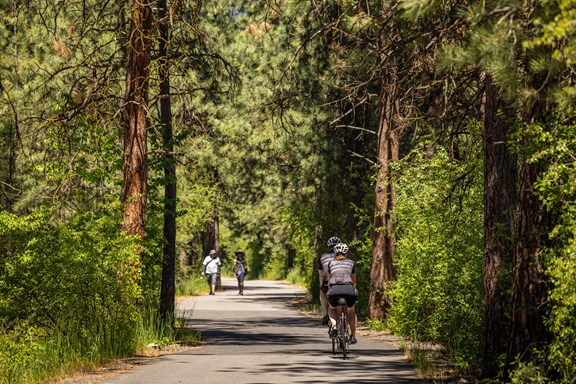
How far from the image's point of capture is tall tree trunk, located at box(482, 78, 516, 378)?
13219 millimetres

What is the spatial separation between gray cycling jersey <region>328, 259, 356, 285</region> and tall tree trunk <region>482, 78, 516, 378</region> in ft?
15.4

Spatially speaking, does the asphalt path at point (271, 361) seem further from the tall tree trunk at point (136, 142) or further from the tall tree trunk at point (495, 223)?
the tall tree trunk at point (136, 142)

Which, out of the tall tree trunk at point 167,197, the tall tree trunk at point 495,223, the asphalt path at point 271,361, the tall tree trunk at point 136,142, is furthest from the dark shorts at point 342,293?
the tall tree trunk at point 495,223

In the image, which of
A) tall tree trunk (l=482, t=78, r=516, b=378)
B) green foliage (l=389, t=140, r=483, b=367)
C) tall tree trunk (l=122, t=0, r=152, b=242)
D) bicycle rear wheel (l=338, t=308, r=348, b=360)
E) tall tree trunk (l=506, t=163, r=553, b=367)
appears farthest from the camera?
tall tree trunk (l=122, t=0, r=152, b=242)

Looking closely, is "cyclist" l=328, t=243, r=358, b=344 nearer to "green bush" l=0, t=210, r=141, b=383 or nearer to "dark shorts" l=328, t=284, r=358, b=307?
"dark shorts" l=328, t=284, r=358, b=307

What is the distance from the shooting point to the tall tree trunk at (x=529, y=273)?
10891 mm

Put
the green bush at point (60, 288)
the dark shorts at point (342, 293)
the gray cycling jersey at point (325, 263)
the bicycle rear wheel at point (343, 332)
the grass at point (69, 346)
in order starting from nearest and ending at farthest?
the grass at point (69, 346)
the green bush at point (60, 288)
the bicycle rear wheel at point (343, 332)
the dark shorts at point (342, 293)
the gray cycling jersey at point (325, 263)

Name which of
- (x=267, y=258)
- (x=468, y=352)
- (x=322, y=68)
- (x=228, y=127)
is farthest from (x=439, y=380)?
(x=267, y=258)

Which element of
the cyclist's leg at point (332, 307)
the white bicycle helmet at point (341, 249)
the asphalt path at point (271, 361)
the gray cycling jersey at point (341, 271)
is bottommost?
the asphalt path at point (271, 361)

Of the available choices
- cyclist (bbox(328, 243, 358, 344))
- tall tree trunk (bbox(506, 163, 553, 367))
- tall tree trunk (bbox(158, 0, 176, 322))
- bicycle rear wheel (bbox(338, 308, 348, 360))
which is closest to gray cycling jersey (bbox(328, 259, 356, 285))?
cyclist (bbox(328, 243, 358, 344))

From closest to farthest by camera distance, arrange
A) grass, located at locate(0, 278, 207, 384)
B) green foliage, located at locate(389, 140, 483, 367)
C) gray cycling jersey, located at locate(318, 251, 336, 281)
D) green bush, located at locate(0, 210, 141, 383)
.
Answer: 1. grass, located at locate(0, 278, 207, 384)
2. green foliage, located at locate(389, 140, 483, 367)
3. green bush, located at locate(0, 210, 141, 383)
4. gray cycling jersey, located at locate(318, 251, 336, 281)

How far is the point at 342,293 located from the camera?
18016 mm

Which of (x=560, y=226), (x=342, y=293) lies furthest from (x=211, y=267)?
(x=560, y=226)

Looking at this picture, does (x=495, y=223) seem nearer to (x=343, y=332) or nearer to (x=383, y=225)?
(x=343, y=332)
